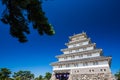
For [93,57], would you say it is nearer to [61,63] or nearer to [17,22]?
[61,63]

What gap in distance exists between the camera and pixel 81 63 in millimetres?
30391

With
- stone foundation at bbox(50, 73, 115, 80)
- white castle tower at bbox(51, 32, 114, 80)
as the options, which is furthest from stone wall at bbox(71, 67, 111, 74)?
stone foundation at bbox(50, 73, 115, 80)

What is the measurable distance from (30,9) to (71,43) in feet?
107

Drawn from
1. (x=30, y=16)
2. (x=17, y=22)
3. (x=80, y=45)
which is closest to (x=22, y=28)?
(x=17, y=22)

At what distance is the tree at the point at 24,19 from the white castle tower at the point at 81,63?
2459cm

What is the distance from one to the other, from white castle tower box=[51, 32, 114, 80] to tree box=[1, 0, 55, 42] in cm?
2459

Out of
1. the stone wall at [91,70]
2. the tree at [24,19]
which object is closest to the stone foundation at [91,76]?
the stone wall at [91,70]

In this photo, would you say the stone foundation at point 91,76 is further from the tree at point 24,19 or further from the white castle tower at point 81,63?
the tree at point 24,19

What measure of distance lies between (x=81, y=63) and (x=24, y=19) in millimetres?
26989

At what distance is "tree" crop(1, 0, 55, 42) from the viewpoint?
4.86 metres

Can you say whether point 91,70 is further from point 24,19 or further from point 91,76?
point 24,19

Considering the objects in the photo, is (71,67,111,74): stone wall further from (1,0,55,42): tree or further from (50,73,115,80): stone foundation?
(1,0,55,42): tree

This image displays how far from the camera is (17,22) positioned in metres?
5.17

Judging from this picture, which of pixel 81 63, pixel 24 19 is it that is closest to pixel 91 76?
pixel 81 63
